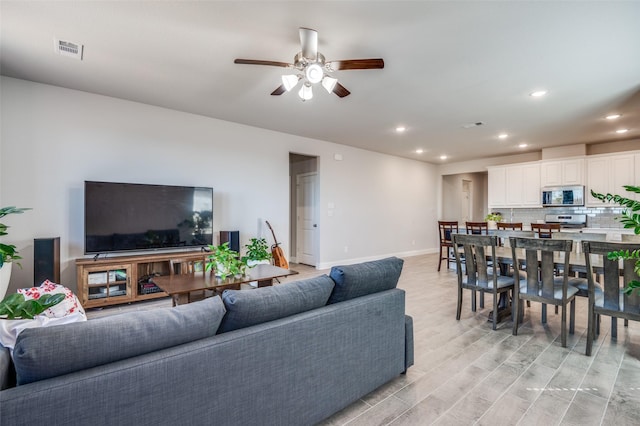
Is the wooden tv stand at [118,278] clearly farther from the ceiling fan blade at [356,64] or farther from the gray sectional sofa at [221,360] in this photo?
the ceiling fan blade at [356,64]

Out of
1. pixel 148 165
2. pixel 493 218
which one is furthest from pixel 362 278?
pixel 493 218

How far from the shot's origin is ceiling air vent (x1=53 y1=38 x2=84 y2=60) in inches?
104

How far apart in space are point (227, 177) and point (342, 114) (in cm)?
207

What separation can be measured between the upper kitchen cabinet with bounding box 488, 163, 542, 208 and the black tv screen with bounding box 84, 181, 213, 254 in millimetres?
6583

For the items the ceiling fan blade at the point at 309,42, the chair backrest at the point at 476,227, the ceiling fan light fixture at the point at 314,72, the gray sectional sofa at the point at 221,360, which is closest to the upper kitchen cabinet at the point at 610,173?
the chair backrest at the point at 476,227

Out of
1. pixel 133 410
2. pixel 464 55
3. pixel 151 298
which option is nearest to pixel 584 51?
pixel 464 55

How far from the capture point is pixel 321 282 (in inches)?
69.7

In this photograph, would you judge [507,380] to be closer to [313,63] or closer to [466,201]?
[313,63]

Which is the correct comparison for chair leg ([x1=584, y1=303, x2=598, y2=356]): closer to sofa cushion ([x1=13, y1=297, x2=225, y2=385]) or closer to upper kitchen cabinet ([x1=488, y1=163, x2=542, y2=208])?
sofa cushion ([x1=13, y1=297, x2=225, y2=385])

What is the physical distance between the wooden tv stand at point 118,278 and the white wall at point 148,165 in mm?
385

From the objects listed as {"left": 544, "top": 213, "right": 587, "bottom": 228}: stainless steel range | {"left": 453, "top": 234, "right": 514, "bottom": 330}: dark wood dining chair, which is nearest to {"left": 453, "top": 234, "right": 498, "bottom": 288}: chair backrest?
{"left": 453, "top": 234, "right": 514, "bottom": 330}: dark wood dining chair

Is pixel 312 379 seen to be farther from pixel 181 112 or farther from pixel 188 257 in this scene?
pixel 181 112

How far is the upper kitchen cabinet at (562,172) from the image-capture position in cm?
614

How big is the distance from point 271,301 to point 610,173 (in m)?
7.26
